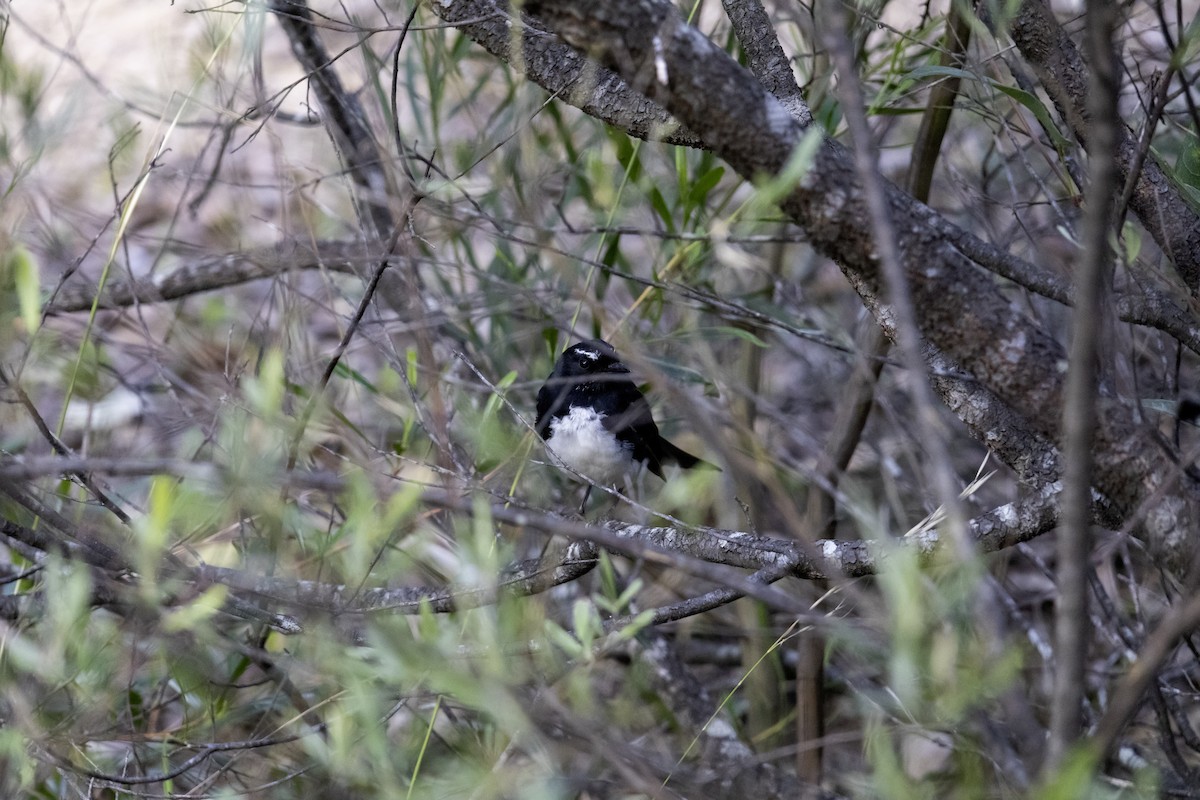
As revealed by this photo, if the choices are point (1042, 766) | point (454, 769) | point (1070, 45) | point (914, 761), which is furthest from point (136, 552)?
point (914, 761)

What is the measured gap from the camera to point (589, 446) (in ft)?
11.2

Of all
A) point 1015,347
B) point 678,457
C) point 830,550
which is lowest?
point 678,457

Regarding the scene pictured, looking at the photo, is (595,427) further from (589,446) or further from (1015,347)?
(1015,347)

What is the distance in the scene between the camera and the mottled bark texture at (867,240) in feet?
4.32

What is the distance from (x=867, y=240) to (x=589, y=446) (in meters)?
2.11

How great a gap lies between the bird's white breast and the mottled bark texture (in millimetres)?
1969

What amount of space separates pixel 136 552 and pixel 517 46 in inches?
40.9

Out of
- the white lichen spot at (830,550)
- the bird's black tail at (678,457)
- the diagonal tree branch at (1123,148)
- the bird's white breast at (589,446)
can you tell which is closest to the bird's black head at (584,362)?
the bird's white breast at (589,446)

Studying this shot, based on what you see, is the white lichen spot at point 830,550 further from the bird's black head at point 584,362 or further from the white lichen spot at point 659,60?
the bird's black head at point 584,362

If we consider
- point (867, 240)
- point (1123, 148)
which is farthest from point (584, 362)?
point (867, 240)

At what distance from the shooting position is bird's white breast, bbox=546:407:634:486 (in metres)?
3.41

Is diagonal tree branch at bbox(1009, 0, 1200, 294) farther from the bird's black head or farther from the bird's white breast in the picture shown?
the bird's white breast

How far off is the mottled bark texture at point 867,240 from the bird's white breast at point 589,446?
1.97m

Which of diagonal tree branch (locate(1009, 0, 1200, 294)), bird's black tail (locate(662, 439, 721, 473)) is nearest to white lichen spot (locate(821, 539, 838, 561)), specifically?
diagonal tree branch (locate(1009, 0, 1200, 294))
